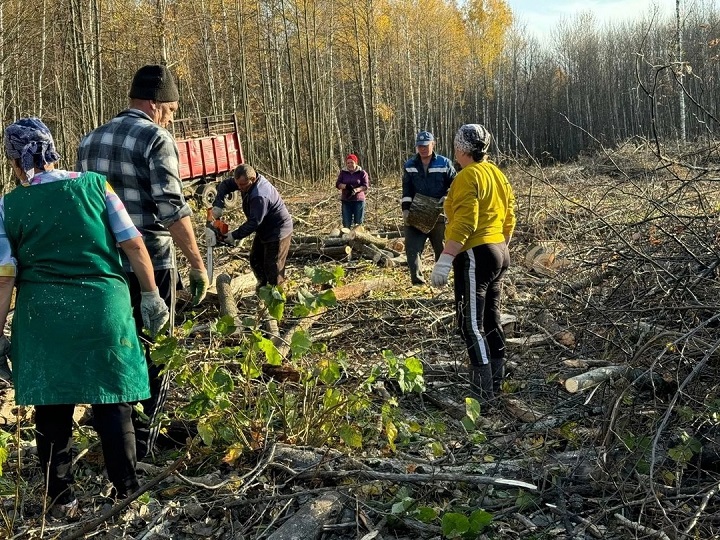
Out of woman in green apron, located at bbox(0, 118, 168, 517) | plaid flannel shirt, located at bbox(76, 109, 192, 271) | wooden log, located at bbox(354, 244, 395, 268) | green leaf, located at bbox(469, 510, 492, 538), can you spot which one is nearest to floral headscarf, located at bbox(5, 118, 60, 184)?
woman in green apron, located at bbox(0, 118, 168, 517)

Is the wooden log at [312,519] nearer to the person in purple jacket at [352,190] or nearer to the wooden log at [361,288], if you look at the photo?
the wooden log at [361,288]

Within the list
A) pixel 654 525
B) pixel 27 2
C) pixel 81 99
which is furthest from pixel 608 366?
pixel 27 2

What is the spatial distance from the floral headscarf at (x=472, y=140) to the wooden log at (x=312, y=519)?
7.38ft

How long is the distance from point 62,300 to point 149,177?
2.87 feet

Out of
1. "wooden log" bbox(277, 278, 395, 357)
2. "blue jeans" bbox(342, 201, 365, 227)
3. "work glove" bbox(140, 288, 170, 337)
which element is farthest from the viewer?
"blue jeans" bbox(342, 201, 365, 227)

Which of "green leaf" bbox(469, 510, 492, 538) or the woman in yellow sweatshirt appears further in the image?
the woman in yellow sweatshirt

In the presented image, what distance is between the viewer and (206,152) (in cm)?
1548

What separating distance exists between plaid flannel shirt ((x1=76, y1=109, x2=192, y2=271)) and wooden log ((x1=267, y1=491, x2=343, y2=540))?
140cm

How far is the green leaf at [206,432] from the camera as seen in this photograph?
2.79 meters

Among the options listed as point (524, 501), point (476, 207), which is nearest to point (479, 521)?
point (524, 501)

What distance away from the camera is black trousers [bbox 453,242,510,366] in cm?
390

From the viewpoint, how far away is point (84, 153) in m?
3.20

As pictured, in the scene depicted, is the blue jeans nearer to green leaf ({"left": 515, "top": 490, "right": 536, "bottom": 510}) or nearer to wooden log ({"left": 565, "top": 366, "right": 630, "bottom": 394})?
wooden log ({"left": 565, "top": 366, "right": 630, "bottom": 394})

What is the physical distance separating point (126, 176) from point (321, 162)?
939 inches
